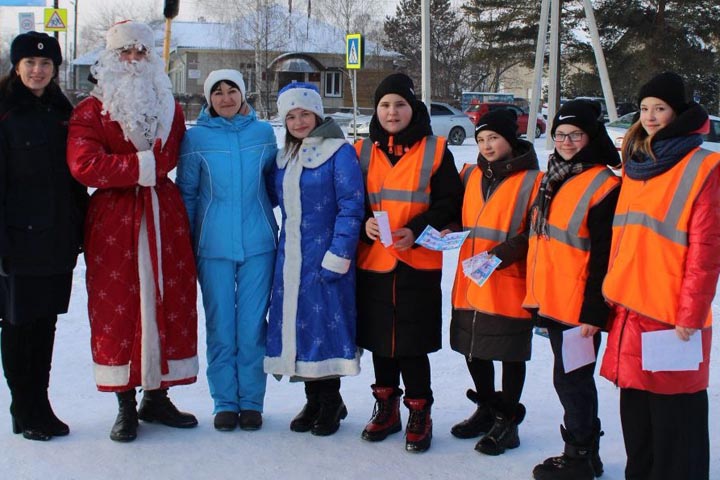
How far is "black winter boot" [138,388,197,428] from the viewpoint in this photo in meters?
3.97

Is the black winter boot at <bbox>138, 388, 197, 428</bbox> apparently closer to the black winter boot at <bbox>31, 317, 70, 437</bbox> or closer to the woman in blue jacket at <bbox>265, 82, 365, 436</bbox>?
the black winter boot at <bbox>31, 317, 70, 437</bbox>

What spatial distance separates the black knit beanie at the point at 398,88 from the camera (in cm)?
369

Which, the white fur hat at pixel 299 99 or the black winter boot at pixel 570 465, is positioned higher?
the white fur hat at pixel 299 99

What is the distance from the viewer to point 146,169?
11.7ft

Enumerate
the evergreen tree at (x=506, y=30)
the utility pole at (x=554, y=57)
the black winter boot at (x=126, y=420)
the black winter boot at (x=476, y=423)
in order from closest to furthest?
the black winter boot at (x=126, y=420), the black winter boot at (x=476, y=423), the utility pole at (x=554, y=57), the evergreen tree at (x=506, y=30)

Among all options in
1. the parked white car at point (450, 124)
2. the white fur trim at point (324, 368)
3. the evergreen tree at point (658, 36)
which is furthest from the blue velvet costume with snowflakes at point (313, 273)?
the evergreen tree at point (658, 36)

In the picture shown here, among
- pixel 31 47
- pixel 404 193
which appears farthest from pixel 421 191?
pixel 31 47

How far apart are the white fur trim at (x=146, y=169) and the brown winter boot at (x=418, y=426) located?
1552 mm

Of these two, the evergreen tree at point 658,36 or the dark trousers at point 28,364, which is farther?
the evergreen tree at point 658,36

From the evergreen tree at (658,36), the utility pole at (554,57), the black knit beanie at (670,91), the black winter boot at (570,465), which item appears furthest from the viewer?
the evergreen tree at (658,36)

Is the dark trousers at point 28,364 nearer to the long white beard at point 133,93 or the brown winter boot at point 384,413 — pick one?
the long white beard at point 133,93

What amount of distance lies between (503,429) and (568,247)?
38.3 inches

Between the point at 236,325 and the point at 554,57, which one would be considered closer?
the point at 236,325

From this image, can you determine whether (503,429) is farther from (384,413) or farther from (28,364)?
(28,364)
